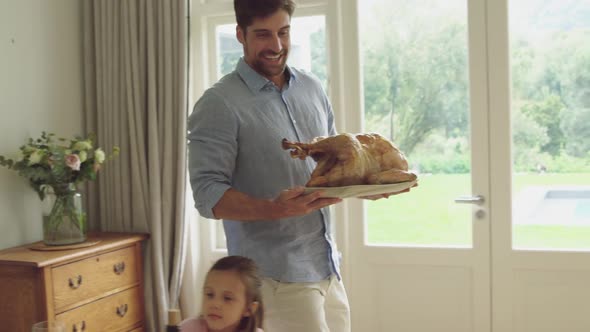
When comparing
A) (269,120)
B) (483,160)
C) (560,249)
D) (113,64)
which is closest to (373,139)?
(269,120)

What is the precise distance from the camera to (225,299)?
1.64 metres

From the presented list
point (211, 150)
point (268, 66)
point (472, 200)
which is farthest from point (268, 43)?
point (472, 200)

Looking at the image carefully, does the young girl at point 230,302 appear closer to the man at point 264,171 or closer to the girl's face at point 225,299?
the girl's face at point 225,299

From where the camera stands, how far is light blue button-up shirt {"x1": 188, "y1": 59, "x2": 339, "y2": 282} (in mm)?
1810

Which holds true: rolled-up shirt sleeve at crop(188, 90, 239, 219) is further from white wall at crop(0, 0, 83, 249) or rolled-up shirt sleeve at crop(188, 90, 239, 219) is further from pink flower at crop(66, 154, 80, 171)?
white wall at crop(0, 0, 83, 249)

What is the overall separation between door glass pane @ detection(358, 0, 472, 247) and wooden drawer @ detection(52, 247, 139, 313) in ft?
3.88

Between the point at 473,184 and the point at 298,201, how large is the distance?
61.5 inches

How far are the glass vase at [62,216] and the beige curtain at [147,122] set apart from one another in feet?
1.35

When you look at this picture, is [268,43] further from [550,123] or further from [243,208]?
[550,123]

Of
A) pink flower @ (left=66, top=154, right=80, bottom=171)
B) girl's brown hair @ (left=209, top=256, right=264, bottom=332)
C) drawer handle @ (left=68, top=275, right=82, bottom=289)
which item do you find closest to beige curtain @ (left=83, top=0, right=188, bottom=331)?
pink flower @ (left=66, top=154, right=80, bottom=171)

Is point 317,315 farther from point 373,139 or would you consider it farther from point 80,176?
point 80,176

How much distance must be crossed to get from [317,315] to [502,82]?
5.27 feet

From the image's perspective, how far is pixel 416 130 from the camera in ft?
10.2

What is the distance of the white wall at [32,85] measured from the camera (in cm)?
291
